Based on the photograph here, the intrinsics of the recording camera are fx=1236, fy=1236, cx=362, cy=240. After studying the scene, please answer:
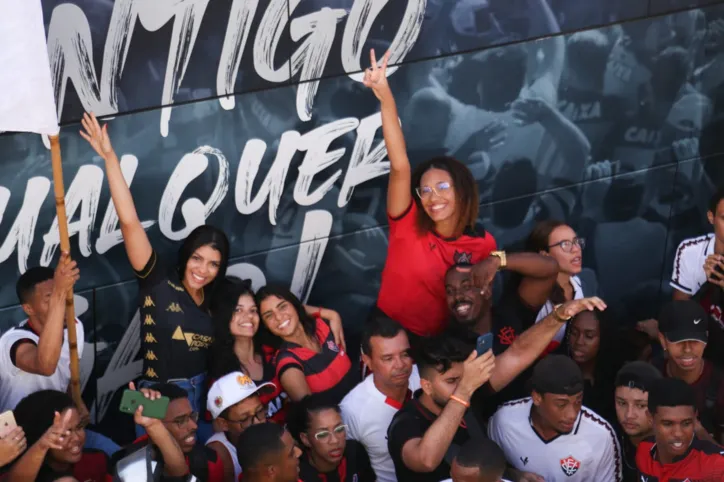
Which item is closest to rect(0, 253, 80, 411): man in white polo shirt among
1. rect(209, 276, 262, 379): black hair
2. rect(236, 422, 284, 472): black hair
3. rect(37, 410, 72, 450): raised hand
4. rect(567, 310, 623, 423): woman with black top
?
rect(37, 410, 72, 450): raised hand

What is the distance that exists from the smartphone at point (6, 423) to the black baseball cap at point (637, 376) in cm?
282

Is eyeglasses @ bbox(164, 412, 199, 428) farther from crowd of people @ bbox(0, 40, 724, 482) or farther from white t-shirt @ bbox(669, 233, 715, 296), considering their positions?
white t-shirt @ bbox(669, 233, 715, 296)

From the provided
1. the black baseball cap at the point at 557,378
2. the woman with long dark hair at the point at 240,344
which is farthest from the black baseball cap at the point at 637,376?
the woman with long dark hair at the point at 240,344

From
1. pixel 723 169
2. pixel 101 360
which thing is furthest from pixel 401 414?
pixel 723 169

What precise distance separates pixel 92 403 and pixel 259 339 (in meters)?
1.10

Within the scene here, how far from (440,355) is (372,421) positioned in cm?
51

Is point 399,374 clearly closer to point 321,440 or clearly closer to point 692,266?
point 321,440


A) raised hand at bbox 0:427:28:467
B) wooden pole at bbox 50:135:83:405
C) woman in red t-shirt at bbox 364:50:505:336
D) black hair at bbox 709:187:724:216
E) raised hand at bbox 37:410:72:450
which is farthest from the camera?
black hair at bbox 709:187:724:216

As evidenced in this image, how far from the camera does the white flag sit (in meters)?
5.05

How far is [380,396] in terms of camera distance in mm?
5824

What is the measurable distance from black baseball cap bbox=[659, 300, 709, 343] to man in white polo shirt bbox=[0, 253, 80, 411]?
9.46 feet

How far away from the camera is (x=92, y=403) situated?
6758 mm

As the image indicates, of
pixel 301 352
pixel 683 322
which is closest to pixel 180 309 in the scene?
pixel 301 352

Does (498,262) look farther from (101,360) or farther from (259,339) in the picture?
(101,360)
